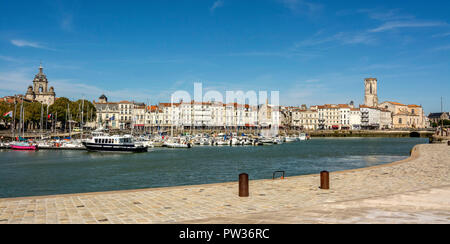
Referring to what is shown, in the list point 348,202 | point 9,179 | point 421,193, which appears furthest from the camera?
point 9,179

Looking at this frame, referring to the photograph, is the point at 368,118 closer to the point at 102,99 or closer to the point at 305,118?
the point at 305,118

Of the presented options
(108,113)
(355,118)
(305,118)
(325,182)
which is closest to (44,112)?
(108,113)

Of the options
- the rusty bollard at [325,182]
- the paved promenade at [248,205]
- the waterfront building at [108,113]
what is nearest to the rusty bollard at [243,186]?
the paved promenade at [248,205]

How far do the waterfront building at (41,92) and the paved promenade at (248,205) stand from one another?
6568 inches

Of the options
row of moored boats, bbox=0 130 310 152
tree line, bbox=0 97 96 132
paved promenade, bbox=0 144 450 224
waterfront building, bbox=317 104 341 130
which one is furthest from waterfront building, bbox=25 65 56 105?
paved promenade, bbox=0 144 450 224

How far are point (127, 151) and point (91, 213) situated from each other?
54125 millimetres

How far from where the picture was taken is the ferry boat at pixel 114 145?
2490 inches

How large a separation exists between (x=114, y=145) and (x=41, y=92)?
121197 mm

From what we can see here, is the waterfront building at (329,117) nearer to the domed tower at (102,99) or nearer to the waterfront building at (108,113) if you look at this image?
the waterfront building at (108,113)

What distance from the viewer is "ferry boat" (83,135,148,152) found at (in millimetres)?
63256

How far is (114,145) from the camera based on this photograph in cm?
6344
